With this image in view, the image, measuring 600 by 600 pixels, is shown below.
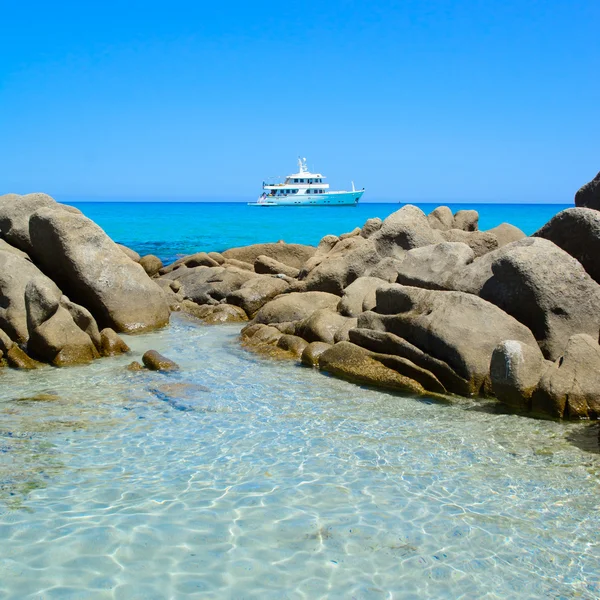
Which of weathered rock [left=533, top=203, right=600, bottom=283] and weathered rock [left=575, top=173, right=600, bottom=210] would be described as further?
weathered rock [left=575, top=173, right=600, bottom=210]

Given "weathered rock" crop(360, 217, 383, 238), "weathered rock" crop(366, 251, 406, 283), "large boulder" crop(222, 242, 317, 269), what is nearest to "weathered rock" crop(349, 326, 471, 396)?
"weathered rock" crop(366, 251, 406, 283)

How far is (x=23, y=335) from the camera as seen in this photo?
12008 millimetres

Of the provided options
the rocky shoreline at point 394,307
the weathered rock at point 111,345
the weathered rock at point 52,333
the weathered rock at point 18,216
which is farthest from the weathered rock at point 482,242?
the weathered rock at point 18,216

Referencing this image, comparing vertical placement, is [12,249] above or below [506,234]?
below

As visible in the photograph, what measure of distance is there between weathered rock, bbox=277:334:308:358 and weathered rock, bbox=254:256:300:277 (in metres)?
7.13

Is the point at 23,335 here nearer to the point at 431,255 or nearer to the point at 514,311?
the point at 431,255

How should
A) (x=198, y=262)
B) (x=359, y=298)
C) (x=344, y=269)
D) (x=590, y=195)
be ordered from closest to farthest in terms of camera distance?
(x=590, y=195)
(x=359, y=298)
(x=344, y=269)
(x=198, y=262)

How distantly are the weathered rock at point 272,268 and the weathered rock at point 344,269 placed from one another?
13.5ft

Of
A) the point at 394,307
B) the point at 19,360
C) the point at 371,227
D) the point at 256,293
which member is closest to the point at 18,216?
the point at 256,293

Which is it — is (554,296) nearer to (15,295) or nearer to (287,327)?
(287,327)

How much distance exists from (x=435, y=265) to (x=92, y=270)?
6.59m

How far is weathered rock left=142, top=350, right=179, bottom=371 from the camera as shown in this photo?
1097cm

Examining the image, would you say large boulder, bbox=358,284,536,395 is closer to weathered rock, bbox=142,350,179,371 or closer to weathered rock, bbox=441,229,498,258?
weathered rock, bbox=142,350,179,371

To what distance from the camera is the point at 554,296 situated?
10.1m
